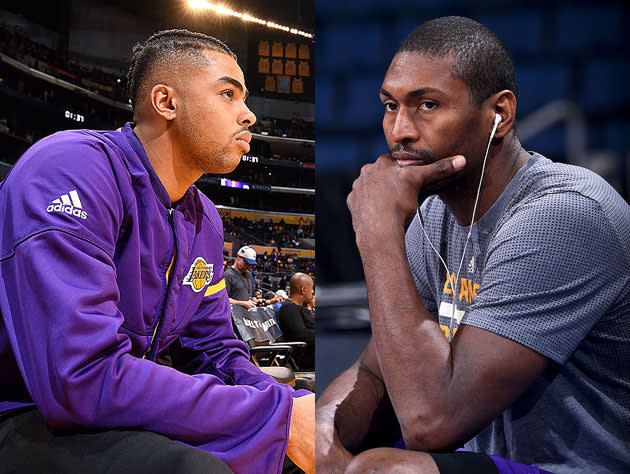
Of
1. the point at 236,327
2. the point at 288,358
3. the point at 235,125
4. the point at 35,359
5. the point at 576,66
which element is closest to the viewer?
the point at 35,359

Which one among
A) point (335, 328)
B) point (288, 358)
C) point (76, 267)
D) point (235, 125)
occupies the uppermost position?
point (235, 125)

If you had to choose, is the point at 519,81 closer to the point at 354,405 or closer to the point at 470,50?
the point at 470,50

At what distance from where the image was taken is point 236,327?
199cm

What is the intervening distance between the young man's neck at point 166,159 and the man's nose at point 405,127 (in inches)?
23.2

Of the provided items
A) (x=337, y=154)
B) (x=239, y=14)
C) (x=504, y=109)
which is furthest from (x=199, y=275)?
(x=239, y=14)

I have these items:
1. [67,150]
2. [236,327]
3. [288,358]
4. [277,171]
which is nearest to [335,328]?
[67,150]

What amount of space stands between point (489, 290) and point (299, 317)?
1.77 meters

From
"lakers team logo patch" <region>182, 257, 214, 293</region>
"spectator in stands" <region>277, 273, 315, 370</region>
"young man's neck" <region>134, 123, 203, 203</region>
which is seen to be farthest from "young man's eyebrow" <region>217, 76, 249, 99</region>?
"spectator in stands" <region>277, 273, 315, 370</region>

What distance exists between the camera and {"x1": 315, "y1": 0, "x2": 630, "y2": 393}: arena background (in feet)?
2.82

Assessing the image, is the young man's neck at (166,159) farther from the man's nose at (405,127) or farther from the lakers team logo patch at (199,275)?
the man's nose at (405,127)

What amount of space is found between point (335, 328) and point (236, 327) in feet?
3.63

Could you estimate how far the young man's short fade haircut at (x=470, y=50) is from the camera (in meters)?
0.82

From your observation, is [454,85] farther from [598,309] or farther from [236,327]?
[236,327]

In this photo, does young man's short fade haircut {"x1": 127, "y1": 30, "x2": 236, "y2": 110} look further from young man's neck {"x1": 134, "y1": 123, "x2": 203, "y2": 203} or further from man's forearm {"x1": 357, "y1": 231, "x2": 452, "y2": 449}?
man's forearm {"x1": 357, "y1": 231, "x2": 452, "y2": 449}
